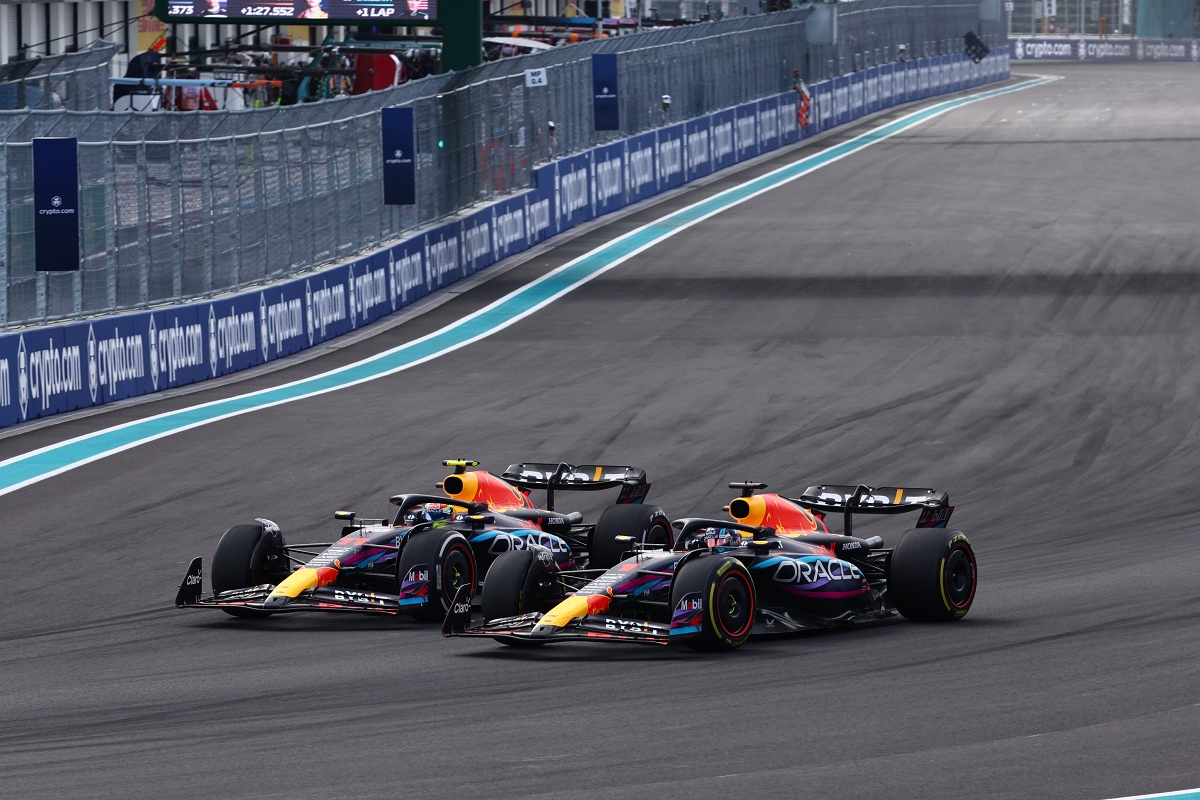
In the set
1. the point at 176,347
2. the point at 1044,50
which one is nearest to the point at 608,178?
the point at 176,347

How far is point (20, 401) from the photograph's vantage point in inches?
739

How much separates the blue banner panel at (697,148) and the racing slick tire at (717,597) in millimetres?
31661

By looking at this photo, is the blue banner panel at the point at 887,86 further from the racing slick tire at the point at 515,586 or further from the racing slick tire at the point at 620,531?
the racing slick tire at the point at 515,586

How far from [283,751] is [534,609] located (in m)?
2.66

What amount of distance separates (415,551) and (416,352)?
13.2 meters

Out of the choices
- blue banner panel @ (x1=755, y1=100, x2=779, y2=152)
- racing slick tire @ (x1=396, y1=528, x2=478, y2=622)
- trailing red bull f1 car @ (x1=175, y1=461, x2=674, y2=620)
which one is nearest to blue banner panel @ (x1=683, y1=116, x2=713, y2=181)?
blue banner panel @ (x1=755, y1=100, x2=779, y2=152)

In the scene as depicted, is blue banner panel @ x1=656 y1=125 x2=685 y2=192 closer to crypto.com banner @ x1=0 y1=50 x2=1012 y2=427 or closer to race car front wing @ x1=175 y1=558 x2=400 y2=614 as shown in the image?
crypto.com banner @ x1=0 y1=50 x2=1012 y2=427

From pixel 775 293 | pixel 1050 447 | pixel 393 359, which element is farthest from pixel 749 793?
pixel 775 293

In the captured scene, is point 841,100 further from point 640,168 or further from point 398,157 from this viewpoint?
point 398,157

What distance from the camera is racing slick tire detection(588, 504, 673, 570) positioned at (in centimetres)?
1184

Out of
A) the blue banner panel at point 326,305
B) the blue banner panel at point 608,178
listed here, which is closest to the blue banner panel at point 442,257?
the blue banner panel at point 326,305

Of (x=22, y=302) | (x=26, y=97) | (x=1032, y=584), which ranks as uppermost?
A: (x=26, y=97)

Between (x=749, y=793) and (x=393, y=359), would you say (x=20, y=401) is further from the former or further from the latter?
(x=749, y=793)

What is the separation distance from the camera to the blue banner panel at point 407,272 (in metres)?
27.4
